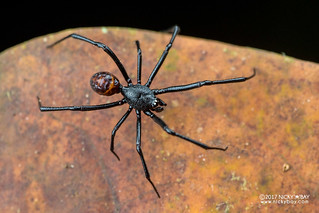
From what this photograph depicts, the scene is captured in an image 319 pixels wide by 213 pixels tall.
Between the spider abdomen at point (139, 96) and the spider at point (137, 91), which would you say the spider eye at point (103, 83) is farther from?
the spider abdomen at point (139, 96)

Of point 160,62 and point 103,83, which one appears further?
point 160,62

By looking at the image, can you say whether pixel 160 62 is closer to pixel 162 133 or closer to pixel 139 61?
pixel 139 61

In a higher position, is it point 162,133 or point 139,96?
point 139,96

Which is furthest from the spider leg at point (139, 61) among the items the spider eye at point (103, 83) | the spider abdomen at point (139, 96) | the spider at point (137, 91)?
the spider eye at point (103, 83)

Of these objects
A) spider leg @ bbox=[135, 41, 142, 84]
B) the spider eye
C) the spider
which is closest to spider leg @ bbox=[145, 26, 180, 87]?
the spider

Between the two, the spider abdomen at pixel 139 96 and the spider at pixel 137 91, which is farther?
the spider abdomen at pixel 139 96

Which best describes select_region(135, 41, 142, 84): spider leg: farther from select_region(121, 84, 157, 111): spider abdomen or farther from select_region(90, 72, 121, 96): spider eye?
select_region(90, 72, 121, 96): spider eye

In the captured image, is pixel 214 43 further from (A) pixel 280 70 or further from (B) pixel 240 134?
(B) pixel 240 134

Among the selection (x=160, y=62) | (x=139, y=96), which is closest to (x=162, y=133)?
(x=139, y=96)

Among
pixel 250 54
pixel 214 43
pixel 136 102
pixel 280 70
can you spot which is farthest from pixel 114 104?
pixel 280 70

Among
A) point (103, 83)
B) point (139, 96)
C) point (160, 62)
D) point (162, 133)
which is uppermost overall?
point (160, 62)
